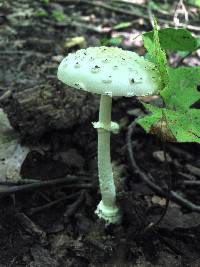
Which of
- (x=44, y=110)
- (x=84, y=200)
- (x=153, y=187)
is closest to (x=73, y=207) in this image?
(x=84, y=200)

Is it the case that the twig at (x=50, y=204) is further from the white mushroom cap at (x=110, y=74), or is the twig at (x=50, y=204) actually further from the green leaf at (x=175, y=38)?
the green leaf at (x=175, y=38)

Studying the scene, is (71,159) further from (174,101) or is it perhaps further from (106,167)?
(174,101)

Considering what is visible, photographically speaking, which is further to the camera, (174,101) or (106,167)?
(106,167)

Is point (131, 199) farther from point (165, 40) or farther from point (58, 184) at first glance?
point (165, 40)

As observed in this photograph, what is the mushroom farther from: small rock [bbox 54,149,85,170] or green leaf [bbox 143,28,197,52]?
small rock [bbox 54,149,85,170]

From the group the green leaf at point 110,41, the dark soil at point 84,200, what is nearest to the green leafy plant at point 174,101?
the green leaf at point 110,41

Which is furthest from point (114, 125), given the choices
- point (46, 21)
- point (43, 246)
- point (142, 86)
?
point (46, 21)

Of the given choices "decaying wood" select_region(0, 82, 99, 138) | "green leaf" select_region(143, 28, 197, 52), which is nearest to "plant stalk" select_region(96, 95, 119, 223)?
"green leaf" select_region(143, 28, 197, 52)
